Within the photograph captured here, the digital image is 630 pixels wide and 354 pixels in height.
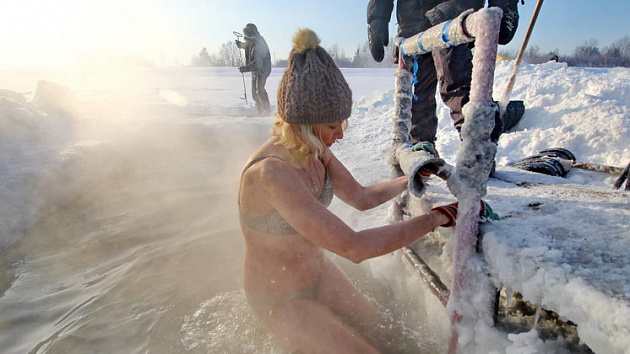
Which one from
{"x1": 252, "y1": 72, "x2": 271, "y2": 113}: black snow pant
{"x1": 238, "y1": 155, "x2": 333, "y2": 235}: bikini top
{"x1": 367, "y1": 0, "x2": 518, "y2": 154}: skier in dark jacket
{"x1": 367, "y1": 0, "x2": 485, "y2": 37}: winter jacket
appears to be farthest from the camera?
{"x1": 252, "y1": 72, "x2": 271, "y2": 113}: black snow pant

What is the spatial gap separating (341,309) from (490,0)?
244 centimetres

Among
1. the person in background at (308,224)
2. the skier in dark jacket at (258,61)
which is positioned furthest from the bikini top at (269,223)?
the skier in dark jacket at (258,61)

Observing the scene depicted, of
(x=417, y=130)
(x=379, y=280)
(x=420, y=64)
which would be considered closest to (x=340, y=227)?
(x=379, y=280)

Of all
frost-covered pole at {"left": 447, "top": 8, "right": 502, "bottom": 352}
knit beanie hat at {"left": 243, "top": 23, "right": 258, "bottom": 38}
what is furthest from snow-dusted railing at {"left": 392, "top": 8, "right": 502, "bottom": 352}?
knit beanie hat at {"left": 243, "top": 23, "right": 258, "bottom": 38}

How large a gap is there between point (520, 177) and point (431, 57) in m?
1.40

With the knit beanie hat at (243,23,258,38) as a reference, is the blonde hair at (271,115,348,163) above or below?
Result: below

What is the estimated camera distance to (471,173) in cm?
116

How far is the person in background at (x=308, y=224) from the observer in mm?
1293

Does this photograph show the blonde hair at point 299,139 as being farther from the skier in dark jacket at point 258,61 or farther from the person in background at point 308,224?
the skier in dark jacket at point 258,61

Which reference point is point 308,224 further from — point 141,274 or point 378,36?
point 378,36

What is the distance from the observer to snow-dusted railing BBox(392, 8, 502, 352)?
1.09 m

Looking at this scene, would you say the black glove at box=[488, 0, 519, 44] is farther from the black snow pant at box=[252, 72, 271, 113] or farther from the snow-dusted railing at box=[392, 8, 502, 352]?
the black snow pant at box=[252, 72, 271, 113]

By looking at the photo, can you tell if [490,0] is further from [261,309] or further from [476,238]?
[261,309]

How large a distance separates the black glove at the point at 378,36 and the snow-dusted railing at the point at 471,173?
2.11 metres
